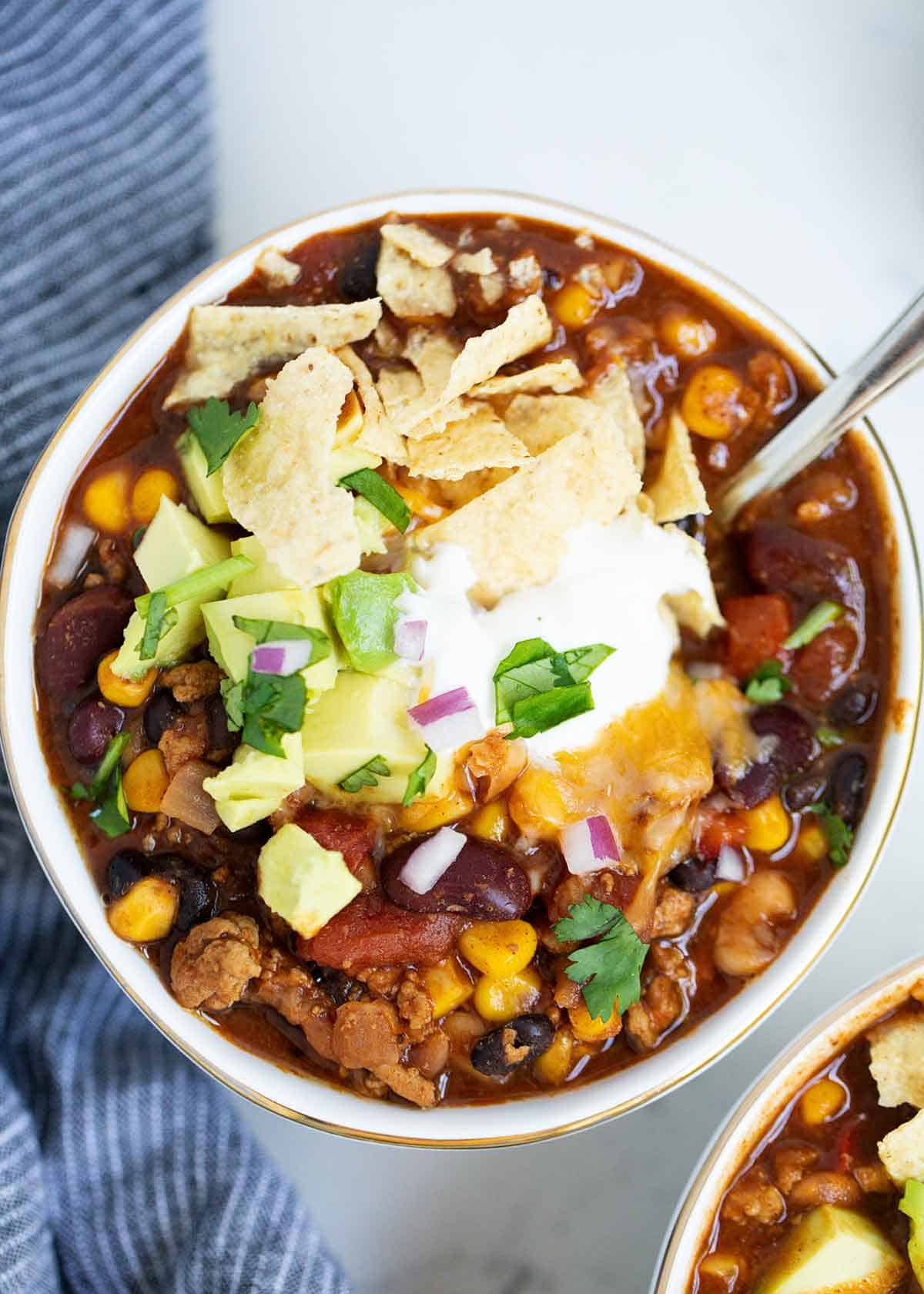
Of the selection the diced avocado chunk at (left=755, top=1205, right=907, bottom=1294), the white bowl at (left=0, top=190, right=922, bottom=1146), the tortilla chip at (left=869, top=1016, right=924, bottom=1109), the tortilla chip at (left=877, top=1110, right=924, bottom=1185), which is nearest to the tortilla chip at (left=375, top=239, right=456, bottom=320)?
the white bowl at (left=0, top=190, right=922, bottom=1146)

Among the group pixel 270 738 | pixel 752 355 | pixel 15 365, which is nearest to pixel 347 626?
pixel 270 738

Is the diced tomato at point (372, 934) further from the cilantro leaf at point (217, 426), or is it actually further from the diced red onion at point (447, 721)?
the cilantro leaf at point (217, 426)

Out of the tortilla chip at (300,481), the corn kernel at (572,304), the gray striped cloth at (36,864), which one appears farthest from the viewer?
the gray striped cloth at (36,864)

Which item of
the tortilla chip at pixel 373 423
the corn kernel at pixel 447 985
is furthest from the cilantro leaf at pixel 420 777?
the tortilla chip at pixel 373 423

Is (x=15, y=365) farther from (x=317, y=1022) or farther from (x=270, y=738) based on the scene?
(x=317, y=1022)

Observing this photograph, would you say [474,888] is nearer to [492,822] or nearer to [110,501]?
[492,822]
